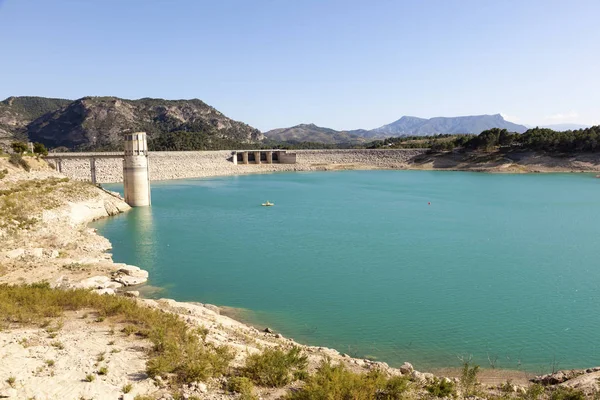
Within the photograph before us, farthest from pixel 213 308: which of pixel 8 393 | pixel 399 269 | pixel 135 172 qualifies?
pixel 135 172

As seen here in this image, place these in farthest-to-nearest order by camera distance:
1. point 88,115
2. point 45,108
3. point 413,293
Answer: point 45,108, point 88,115, point 413,293

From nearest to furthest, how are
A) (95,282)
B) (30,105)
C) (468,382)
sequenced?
(468,382), (95,282), (30,105)

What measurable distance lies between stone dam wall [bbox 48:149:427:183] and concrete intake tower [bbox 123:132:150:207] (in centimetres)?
2207

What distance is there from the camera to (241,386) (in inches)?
306

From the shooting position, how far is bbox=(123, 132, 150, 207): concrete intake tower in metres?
41.8

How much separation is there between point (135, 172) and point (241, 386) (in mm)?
37438

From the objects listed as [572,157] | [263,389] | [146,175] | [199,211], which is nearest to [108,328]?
[263,389]

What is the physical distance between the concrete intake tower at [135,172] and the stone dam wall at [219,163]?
22072 mm

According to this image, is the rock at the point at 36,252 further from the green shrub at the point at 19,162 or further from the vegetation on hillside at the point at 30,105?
the vegetation on hillside at the point at 30,105

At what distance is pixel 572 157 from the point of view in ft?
249

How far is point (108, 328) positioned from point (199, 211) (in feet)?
101

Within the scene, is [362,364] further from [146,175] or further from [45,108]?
[45,108]

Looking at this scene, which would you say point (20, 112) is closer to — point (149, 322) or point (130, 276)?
point (130, 276)

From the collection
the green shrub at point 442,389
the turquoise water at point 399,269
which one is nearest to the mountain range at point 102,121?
the turquoise water at point 399,269
